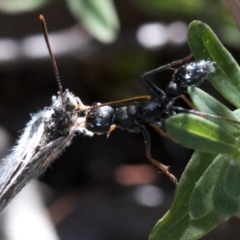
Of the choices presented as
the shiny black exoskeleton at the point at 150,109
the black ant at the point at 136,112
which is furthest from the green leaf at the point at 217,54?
the black ant at the point at 136,112

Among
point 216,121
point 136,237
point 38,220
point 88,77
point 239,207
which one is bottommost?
point 136,237

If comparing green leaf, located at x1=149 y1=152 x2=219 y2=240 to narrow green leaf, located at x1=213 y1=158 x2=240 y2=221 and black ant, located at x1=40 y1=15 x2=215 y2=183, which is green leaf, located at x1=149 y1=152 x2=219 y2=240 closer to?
narrow green leaf, located at x1=213 y1=158 x2=240 y2=221

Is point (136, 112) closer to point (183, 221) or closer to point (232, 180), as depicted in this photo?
point (183, 221)

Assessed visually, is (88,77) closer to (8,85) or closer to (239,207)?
(8,85)

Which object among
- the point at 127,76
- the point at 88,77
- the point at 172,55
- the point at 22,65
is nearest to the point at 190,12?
the point at 172,55

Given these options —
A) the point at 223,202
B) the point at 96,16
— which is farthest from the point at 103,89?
the point at 223,202

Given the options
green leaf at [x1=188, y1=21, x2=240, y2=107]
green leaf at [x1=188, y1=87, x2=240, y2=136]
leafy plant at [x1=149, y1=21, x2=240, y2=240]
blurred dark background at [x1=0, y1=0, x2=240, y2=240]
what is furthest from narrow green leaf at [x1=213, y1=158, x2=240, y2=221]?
blurred dark background at [x1=0, y1=0, x2=240, y2=240]
